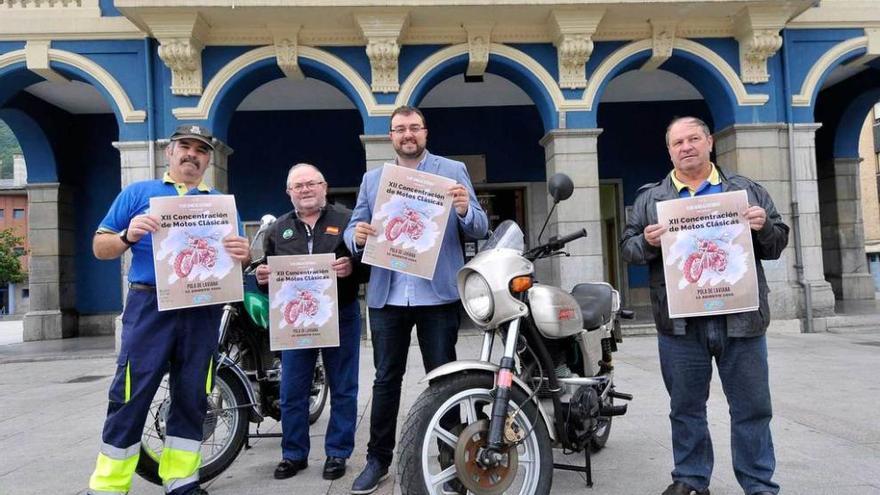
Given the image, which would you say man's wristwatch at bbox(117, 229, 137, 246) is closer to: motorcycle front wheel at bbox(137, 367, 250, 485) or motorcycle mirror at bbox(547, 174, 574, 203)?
motorcycle front wheel at bbox(137, 367, 250, 485)

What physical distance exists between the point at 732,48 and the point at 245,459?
9.94 meters

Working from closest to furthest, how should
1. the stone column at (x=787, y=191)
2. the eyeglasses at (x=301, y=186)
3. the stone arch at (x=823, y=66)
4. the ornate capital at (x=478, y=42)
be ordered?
1. the eyeglasses at (x=301, y=186)
2. the ornate capital at (x=478, y=42)
3. the stone column at (x=787, y=191)
4. the stone arch at (x=823, y=66)

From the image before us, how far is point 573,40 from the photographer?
9422mm

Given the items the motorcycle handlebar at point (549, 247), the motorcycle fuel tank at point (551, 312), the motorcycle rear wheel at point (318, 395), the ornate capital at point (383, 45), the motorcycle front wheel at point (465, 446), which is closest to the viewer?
the motorcycle front wheel at point (465, 446)

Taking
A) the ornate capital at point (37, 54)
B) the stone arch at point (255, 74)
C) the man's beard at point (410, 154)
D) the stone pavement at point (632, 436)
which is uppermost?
the ornate capital at point (37, 54)

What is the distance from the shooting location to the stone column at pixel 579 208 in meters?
9.42

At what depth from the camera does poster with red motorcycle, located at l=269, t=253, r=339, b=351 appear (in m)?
3.47

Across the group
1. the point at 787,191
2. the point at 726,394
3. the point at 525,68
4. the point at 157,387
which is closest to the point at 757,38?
the point at 787,191

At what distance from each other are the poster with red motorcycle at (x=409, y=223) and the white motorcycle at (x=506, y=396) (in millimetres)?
277

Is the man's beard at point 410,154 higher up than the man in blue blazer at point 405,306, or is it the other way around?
the man's beard at point 410,154

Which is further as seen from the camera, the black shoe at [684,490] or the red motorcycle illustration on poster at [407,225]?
the red motorcycle illustration on poster at [407,225]

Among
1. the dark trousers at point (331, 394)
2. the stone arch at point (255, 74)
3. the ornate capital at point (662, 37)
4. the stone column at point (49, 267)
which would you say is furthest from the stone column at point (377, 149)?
the stone column at point (49, 267)

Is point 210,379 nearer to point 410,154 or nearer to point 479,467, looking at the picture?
point 479,467

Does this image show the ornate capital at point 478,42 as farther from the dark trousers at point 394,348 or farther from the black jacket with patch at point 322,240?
the dark trousers at point 394,348
